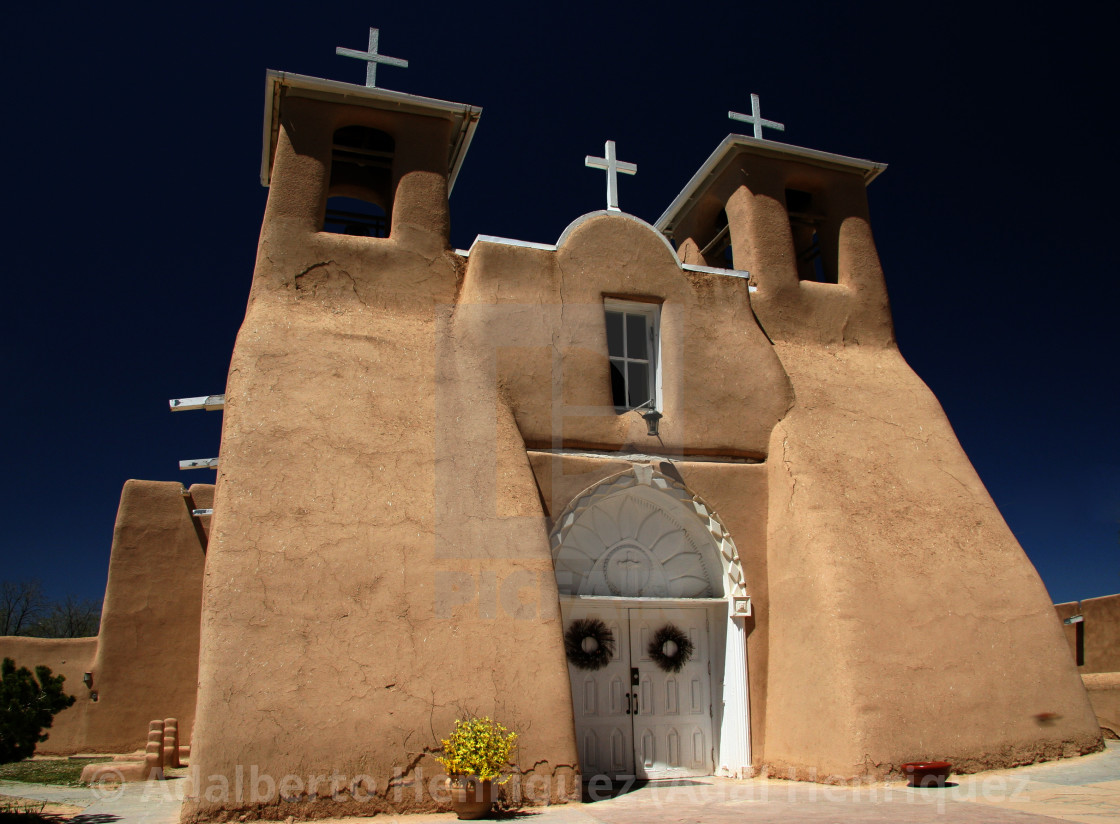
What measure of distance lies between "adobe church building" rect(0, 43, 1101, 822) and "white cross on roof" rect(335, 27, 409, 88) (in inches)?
16.2

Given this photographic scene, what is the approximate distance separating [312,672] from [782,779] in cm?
505

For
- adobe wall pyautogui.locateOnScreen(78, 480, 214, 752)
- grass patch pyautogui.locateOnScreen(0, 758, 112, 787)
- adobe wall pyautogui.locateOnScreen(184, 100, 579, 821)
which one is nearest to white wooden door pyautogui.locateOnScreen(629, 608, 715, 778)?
adobe wall pyautogui.locateOnScreen(184, 100, 579, 821)

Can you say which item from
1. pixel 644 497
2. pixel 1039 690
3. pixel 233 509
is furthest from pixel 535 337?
pixel 1039 690

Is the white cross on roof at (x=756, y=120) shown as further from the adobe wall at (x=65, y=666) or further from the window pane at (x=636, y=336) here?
the adobe wall at (x=65, y=666)

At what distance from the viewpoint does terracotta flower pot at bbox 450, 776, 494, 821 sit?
266 inches

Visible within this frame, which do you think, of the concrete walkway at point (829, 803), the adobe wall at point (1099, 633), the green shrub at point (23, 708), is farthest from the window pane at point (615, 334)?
the adobe wall at point (1099, 633)

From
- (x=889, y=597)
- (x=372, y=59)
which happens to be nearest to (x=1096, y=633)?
(x=889, y=597)

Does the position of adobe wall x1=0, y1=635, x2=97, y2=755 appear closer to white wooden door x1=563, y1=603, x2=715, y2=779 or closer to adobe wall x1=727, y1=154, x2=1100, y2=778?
white wooden door x1=563, y1=603, x2=715, y2=779

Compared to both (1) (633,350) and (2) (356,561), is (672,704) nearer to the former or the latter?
(2) (356,561)

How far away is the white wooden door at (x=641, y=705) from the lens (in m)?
9.09

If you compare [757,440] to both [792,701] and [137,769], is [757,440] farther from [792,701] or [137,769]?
[137,769]

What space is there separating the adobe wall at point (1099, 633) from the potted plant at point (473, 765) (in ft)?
31.7

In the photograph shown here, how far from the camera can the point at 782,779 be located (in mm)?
8641

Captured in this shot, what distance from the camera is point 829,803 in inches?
273
